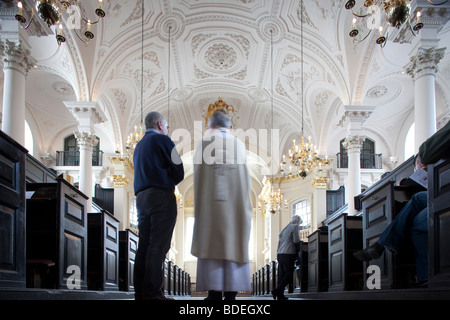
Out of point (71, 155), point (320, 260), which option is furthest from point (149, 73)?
point (320, 260)

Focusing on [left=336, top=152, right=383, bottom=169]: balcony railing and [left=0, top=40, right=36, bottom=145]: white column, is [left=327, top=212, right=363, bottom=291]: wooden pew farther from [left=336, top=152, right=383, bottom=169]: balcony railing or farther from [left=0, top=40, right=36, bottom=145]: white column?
[left=336, top=152, right=383, bottom=169]: balcony railing

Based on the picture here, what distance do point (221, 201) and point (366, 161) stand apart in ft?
62.0

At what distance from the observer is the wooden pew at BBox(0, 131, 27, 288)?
11.6ft

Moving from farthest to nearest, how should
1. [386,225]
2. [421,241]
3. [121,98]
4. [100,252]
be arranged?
[121,98]
[100,252]
[386,225]
[421,241]

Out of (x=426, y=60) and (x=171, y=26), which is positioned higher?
(x=171, y=26)

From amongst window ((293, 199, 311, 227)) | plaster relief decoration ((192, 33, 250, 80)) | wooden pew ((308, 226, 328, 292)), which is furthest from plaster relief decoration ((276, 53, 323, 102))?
wooden pew ((308, 226, 328, 292))

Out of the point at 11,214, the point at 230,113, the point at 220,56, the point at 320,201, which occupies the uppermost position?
the point at 220,56

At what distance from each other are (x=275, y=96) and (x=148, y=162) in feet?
54.1

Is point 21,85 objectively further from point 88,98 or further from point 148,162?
point 148,162

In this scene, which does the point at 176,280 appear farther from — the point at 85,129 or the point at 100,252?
the point at 100,252

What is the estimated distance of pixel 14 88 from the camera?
9461mm

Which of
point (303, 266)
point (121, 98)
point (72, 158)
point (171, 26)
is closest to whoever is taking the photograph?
point (303, 266)

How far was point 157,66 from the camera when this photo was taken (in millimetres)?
17547

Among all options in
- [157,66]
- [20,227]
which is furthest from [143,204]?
[157,66]
